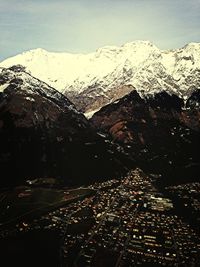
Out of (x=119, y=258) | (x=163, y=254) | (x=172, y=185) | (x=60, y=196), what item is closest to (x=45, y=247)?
(x=119, y=258)

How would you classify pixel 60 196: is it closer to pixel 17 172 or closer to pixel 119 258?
pixel 17 172

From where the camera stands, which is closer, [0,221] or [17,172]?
[0,221]

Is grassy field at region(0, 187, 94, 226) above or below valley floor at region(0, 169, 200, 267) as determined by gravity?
above

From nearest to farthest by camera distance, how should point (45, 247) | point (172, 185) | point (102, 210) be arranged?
point (45, 247), point (102, 210), point (172, 185)

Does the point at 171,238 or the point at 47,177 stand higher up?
the point at 47,177

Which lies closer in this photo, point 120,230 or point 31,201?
point 120,230

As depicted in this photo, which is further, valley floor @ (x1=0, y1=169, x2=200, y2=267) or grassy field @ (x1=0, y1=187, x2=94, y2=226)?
grassy field @ (x1=0, y1=187, x2=94, y2=226)

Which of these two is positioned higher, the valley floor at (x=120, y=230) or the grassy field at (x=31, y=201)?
the grassy field at (x=31, y=201)

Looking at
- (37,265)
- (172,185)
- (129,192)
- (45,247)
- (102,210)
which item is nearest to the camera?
(37,265)
